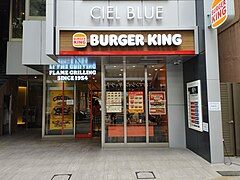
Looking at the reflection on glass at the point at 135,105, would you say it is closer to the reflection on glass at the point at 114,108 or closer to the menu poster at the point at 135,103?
the menu poster at the point at 135,103

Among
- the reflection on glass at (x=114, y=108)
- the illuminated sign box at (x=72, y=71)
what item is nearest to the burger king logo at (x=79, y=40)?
the reflection on glass at (x=114, y=108)

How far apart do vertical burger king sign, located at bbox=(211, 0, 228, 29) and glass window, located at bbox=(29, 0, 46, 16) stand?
372 inches

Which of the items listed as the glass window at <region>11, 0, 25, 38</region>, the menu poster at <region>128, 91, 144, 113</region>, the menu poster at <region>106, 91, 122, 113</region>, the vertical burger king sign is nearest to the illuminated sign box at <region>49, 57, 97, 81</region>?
the menu poster at <region>106, 91, 122, 113</region>

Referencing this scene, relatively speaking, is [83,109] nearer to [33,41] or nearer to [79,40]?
[33,41]

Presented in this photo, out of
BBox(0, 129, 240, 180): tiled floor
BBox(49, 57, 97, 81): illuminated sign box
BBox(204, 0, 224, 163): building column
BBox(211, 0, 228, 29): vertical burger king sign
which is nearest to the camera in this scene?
BBox(0, 129, 240, 180): tiled floor

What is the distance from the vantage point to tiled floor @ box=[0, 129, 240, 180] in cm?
673

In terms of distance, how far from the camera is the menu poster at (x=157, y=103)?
10477 millimetres

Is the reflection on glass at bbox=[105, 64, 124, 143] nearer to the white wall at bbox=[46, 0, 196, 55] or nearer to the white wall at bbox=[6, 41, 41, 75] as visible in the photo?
the white wall at bbox=[46, 0, 196, 55]

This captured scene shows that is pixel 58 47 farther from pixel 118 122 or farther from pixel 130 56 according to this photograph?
pixel 118 122

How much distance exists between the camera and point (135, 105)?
1046 cm

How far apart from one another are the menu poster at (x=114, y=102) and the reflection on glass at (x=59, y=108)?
4060 millimetres

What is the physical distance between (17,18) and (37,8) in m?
2.03

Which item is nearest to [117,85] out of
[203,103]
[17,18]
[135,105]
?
[135,105]

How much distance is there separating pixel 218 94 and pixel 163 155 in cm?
287
